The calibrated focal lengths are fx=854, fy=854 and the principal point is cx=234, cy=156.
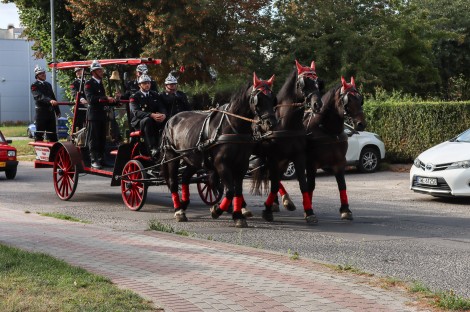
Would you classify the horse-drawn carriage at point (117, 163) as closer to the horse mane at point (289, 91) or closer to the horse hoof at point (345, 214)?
the horse mane at point (289, 91)

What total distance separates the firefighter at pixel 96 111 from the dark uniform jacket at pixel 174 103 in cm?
118

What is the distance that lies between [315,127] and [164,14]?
19110 mm

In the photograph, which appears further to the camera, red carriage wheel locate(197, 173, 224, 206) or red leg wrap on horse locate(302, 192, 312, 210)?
red carriage wheel locate(197, 173, 224, 206)

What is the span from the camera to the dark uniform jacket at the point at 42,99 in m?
18.6

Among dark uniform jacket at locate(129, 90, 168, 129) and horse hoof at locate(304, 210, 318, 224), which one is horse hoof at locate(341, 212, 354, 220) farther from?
dark uniform jacket at locate(129, 90, 168, 129)

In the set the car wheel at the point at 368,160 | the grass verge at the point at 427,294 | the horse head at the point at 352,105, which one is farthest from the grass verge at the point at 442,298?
the car wheel at the point at 368,160

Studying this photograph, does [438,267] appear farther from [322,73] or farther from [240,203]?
Answer: [322,73]

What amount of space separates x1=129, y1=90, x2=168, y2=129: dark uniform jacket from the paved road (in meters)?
1.71

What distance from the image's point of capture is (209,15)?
3238 cm

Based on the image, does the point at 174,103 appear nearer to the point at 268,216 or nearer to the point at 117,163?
the point at 117,163

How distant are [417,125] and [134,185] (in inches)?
474

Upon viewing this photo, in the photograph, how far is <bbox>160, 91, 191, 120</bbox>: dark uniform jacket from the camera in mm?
15648

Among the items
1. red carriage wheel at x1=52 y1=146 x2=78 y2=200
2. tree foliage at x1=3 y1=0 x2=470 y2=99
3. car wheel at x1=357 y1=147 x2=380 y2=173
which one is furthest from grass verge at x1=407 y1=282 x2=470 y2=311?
tree foliage at x1=3 y1=0 x2=470 y2=99

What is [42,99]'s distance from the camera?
18516 mm
